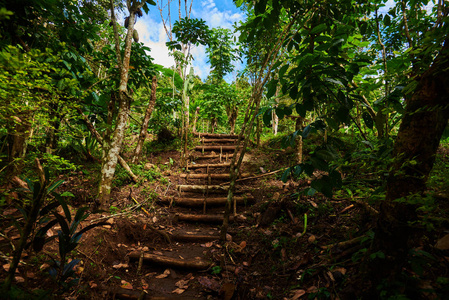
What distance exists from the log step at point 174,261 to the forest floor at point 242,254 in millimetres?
47

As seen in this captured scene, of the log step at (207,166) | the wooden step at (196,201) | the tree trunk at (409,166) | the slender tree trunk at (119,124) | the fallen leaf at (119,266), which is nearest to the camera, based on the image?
the tree trunk at (409,166)

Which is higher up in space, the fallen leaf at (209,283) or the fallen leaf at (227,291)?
the fallen leaf at (227,291)

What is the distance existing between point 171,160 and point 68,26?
3551 millimetres

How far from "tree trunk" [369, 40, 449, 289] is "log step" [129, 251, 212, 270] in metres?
1.83

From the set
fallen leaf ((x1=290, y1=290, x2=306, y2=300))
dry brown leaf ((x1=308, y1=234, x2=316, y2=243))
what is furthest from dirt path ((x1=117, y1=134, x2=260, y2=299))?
dry brown leaf ((x1=308, y1=234, x2=316, y2=243))

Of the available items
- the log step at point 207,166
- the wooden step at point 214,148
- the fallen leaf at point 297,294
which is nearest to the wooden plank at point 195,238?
the fallen leaf at point 297,294

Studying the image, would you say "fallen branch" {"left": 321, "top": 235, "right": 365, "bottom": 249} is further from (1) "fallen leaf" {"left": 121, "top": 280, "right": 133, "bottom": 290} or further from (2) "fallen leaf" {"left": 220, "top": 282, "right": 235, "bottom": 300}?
(1) "fallen leaf" {"left": 121, "top": 280, "right": 133, "bottom": 290}

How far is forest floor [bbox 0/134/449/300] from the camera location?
1.53 metres

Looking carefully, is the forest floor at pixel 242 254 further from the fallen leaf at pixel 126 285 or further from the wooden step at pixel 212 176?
the wooden step at pixel 212 176

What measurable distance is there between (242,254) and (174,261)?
0.89 metres

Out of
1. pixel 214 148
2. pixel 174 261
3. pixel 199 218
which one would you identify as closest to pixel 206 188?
pixel 199 218

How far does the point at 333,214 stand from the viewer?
2531 millimetres

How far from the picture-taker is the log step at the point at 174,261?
2.42 m

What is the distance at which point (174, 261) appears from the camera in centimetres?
248
